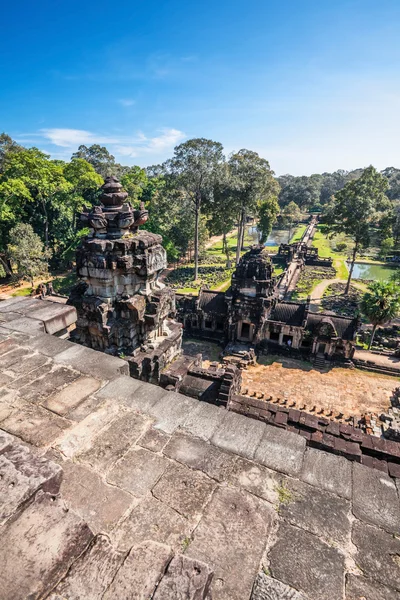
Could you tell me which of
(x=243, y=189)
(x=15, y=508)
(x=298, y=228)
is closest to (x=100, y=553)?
(x=15, y=508)

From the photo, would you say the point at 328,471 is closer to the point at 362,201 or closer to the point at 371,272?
the point at 362,201

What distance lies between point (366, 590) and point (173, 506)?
156cm

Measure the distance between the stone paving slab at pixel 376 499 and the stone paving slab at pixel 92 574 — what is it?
82.4 inches

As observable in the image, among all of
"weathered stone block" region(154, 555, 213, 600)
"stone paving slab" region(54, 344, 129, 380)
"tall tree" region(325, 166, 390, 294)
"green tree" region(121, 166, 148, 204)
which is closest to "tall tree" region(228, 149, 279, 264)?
"tall tree" region(325, 166, 390, 294)

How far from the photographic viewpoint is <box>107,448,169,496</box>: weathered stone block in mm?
2896

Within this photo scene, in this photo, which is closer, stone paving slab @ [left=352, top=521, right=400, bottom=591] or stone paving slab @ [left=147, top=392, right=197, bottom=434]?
stone paving slab @ [left=352, top=521, right=400, bottom=591]

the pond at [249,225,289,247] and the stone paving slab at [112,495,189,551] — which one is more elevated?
the stone paving slab at [112,495,189,551]

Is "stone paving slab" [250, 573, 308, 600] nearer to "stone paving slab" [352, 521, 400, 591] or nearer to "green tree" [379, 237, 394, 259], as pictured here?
"stone paving slab" [352, 521, 400, 591]

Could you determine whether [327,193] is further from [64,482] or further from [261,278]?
[64,482]

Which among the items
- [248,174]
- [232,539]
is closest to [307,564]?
[232,539]

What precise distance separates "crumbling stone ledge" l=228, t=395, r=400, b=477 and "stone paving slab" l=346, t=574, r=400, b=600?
21.0ft

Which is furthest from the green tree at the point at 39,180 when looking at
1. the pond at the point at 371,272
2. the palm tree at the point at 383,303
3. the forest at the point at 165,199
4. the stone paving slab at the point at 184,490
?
the pond at the point at 371,272

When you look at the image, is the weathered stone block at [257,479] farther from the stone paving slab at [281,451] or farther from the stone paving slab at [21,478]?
the stone paving slab at [21,478]

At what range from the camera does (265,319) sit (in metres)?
22.1
